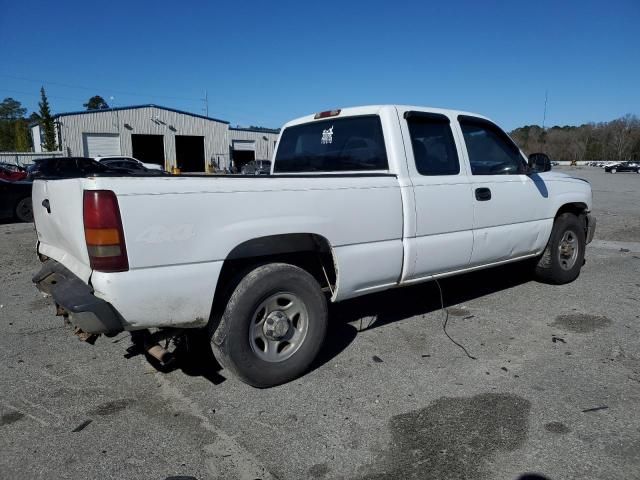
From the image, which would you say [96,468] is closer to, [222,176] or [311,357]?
[311,357]

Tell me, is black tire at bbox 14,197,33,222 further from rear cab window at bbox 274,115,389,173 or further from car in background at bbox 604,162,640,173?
car in background at bbox 604,162,640,173

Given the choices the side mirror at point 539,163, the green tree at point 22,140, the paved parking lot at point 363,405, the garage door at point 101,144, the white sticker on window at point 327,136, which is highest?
the green tree at point 22,140

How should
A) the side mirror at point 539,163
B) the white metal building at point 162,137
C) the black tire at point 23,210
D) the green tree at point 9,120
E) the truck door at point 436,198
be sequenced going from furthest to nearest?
the green tree at point 9,120 < the white metal building at point 162,137 < the black tire at point 23,210 < the side mirror at point 539,163 < the truck door at point 436,198

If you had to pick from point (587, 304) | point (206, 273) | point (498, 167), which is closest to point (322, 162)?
point (498, 167)

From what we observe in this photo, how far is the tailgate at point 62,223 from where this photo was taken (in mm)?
2781

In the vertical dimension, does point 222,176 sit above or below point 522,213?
above

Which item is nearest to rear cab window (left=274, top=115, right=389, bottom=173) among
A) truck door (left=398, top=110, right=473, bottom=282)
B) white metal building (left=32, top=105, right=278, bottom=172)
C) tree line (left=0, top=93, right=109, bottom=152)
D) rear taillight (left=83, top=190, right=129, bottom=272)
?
truck door (left=398, top=110, right=473, bottom=282)

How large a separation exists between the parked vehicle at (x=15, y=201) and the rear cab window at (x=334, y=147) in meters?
9.92

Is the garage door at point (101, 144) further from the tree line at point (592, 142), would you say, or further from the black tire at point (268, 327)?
the tree line at point (592, 142)

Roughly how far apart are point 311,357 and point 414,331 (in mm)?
1311

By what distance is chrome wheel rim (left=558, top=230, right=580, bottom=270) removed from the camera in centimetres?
566

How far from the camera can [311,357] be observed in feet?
11.4

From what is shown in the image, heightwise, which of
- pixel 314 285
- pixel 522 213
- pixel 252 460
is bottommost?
pixel 252 460

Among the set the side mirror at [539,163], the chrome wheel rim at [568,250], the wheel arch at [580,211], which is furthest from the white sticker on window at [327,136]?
the chrome wheel rim at [568,250]
